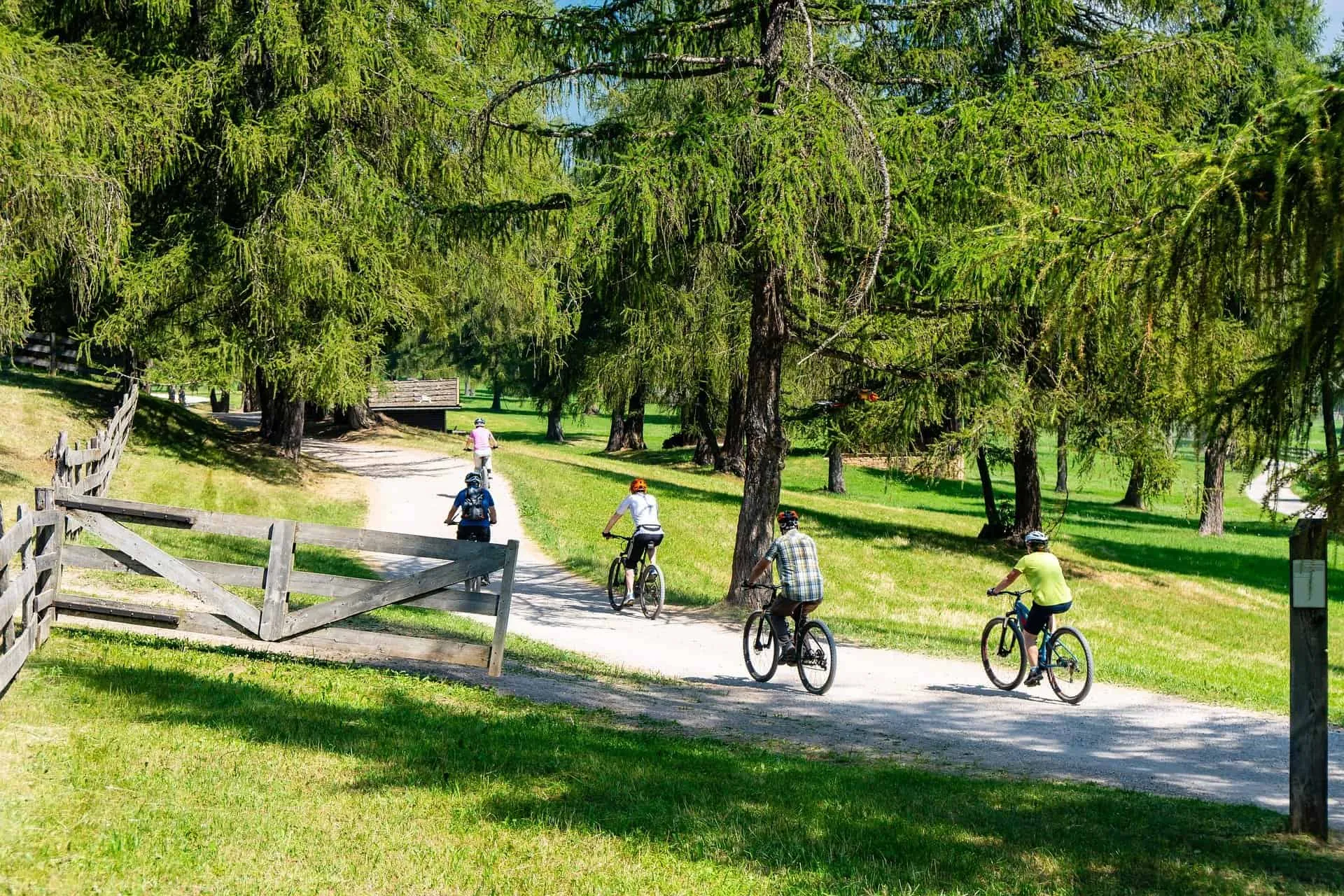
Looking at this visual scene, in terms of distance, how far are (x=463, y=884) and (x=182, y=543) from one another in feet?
43.7

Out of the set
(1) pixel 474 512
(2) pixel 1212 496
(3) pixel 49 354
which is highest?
(3) pixel 49 354

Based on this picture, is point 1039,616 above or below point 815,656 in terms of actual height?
above

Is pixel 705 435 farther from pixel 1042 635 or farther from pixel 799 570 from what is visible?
pixel 799 570

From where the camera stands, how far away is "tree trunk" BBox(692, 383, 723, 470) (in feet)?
124

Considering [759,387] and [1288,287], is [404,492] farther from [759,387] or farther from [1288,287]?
[1288,287]

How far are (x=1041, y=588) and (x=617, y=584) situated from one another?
7131 millimetres

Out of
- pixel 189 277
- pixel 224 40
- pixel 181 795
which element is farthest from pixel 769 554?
pixel 224 40

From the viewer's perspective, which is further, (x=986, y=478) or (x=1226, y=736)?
(x=986, y=478)

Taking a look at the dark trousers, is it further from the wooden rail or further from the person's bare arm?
the wooden rail

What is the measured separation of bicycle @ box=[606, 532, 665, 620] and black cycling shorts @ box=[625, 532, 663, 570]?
80 millimetres

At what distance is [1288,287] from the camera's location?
19.5 feet

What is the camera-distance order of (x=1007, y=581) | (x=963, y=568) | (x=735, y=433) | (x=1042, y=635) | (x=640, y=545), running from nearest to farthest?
(x=1007, y=581) < (x=1042, y=635) < (x=640, y=545) < (x=963, y=568) < (x=735, y=433)

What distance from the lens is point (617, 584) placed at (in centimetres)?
1786

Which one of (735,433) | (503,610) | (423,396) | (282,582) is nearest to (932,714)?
(503,610)
